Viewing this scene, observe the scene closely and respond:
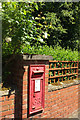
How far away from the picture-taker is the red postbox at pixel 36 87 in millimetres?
3824

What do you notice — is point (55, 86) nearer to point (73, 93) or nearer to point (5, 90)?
point (73, 93)

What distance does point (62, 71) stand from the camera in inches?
219

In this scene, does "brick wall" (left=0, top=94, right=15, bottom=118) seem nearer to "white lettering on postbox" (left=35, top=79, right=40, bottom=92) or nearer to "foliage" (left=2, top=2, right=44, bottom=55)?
"white lettering on postbox" (left=35, top=79, right=40, bottom=92)

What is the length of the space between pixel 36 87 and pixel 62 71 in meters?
1.90

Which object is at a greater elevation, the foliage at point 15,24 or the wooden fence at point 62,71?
the foliage at point 15,24

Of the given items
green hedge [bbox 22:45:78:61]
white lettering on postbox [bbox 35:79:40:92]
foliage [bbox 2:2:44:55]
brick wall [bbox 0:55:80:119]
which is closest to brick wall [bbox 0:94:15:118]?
brick wall [bbox 0:55:80:119]

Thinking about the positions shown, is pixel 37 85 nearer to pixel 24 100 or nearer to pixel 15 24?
pixel 24 100

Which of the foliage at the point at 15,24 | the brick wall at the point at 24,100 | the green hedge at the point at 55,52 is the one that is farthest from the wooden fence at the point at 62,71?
the foliage at the point at 15,24

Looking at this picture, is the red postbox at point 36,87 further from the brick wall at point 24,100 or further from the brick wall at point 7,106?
the brick wall at point 7,106

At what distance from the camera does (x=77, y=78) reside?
21.3 ft

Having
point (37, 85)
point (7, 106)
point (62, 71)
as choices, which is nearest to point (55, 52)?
point (62, 71)

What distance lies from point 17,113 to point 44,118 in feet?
3.18

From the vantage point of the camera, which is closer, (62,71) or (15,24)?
(15,24)

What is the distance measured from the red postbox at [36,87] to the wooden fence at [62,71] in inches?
33.5
